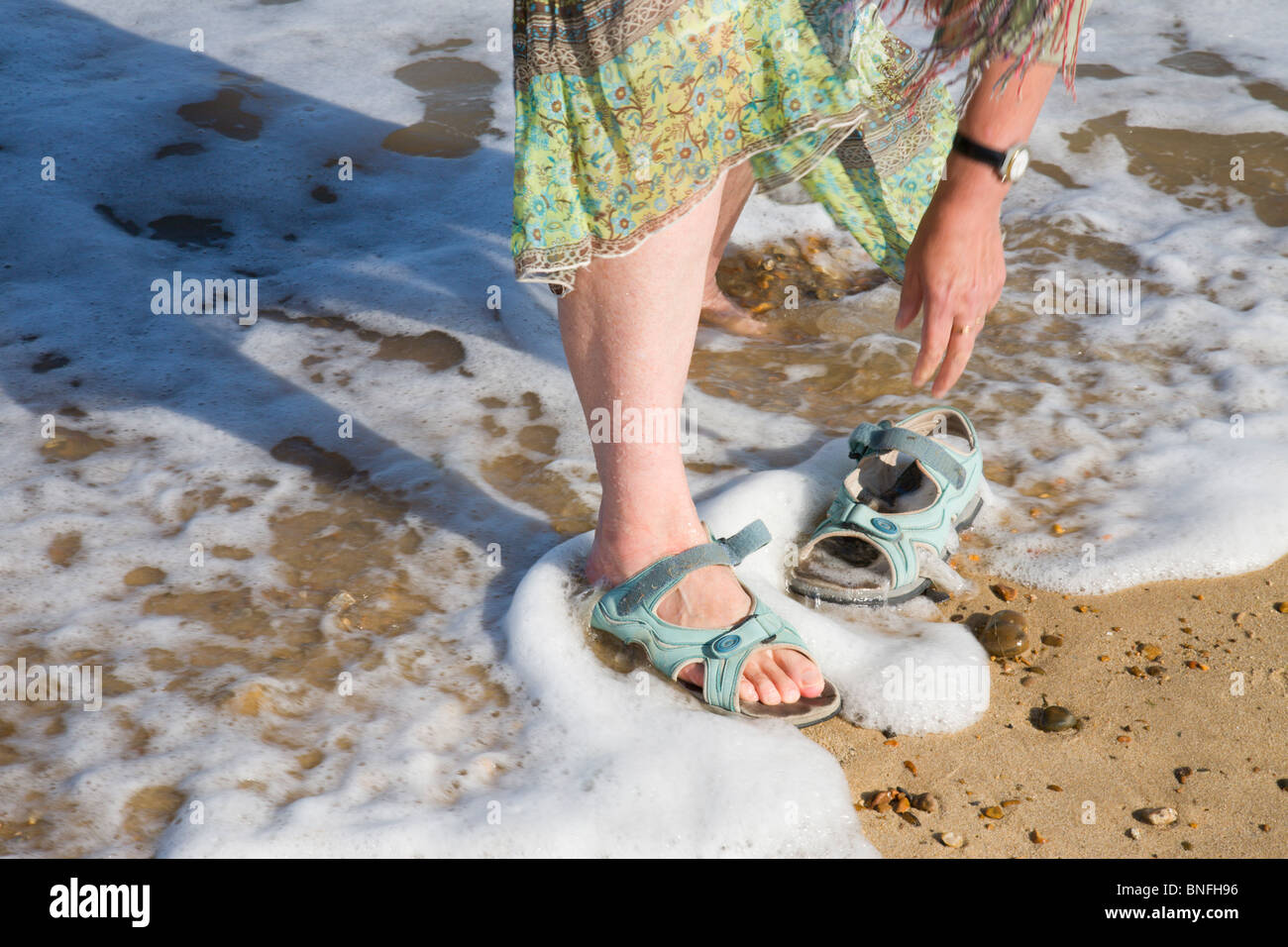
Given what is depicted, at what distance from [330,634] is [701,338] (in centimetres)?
139

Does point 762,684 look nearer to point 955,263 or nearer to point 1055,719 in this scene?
point 1055,719

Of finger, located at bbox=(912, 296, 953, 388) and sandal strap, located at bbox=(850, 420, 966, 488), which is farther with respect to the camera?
sandal strap, located at bbox=(850, 420, 966, 488)

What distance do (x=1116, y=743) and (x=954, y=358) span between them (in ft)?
2.26

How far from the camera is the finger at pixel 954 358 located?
1.71 metres

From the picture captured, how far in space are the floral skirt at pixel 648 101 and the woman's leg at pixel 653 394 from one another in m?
0.05

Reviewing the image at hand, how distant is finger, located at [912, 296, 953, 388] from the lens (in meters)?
1.67

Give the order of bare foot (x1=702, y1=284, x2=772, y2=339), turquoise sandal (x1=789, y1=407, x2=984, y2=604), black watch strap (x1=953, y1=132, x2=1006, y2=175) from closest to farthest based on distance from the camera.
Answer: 1. black watch strap (x1=953, y1=132, x2=1006, y2=175)
2. turquoise sandal (x1=789, y1=407, x2=984, y2=604)
3. bare foot (x1=702, y1=284, x2=772, y2=339)

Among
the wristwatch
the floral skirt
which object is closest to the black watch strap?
the wristwatch

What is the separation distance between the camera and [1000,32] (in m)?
1.47

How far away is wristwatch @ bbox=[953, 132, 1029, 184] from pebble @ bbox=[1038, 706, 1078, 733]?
2.89 feet

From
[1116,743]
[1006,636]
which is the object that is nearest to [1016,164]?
[1006,636]

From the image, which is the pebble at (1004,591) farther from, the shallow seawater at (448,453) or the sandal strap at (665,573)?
the sandal strap at (665,573)

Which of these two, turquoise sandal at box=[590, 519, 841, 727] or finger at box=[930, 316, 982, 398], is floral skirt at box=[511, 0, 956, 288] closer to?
finger at box=[930, 316, 982, 398]

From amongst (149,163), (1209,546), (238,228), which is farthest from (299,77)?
(1209,546)
